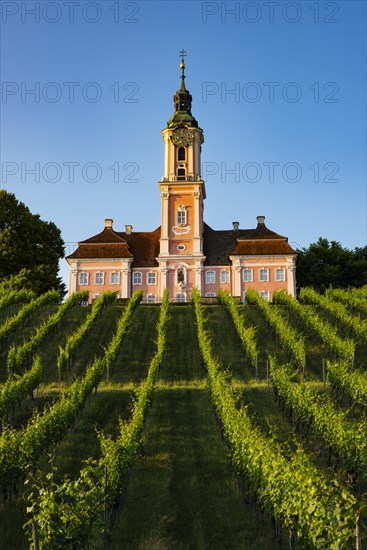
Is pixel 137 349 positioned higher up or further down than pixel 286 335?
further down

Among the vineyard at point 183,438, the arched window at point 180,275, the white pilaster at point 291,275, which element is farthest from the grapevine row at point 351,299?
the arched window at point 180,275

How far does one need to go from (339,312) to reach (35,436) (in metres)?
24.2

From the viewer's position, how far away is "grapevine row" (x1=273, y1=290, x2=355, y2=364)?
26.5 meters

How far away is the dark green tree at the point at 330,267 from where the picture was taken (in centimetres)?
5869

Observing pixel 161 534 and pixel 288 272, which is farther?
pixel 288 272

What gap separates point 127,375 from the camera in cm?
2694

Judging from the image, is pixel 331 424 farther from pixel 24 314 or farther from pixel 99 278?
pixel 99 278

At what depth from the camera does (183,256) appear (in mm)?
54156

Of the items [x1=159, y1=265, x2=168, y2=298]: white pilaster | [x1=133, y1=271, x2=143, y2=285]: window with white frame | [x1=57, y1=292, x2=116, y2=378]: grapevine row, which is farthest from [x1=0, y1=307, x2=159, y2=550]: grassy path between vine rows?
[x1=133, y1=271, x2=143, y2=285]: window with white frame

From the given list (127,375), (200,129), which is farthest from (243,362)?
(200,129)

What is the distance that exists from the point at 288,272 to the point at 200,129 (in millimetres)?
18744

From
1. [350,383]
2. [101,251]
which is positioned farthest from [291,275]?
[350,383]

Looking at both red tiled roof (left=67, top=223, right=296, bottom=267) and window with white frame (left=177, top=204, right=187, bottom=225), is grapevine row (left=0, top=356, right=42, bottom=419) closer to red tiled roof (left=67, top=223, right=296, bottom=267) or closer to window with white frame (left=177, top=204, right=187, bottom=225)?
red tiled roof (left=67, top=223, right=296, bottom=267)

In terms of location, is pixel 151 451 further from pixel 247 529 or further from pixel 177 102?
pixel 177 102
